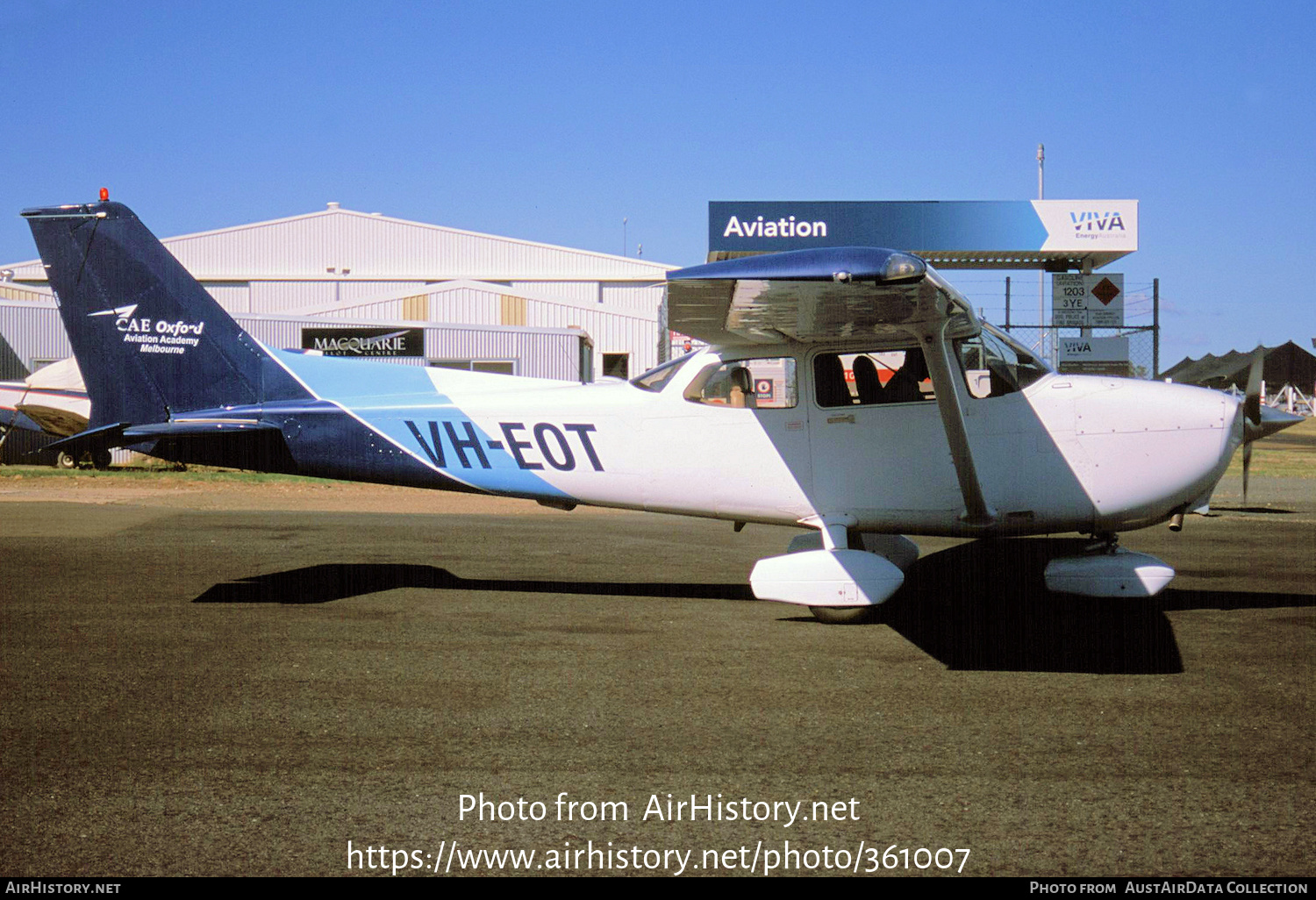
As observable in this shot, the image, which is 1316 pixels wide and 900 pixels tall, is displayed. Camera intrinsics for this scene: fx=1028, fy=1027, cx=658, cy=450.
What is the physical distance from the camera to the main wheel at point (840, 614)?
6902mm

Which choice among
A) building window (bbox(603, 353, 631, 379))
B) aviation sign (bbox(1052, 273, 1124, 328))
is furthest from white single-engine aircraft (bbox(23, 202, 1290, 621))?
building window (bbox(603, 353, 631, 379))

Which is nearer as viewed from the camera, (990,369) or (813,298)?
(813,298)

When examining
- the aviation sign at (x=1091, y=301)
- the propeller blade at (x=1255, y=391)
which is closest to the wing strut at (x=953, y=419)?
the propeller blade at (x=1255, y=391)

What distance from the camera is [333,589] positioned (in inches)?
314

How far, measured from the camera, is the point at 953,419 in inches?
255

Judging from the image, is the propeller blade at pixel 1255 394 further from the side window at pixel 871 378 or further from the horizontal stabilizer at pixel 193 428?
the horizontal stabilizer at pixel 193 428

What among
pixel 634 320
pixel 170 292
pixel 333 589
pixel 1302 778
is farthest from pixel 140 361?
pixel 634 320

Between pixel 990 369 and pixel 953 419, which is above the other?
pixel 990 369

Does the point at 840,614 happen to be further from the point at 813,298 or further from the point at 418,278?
the point at 418,278

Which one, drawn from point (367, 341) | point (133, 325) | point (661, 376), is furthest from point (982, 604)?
point (367, 341)

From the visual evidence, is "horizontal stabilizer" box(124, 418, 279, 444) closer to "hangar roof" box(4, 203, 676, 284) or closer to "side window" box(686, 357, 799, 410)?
"side window" box(686, 357, 799, 410)

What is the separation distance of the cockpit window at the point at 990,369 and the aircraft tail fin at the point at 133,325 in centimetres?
493

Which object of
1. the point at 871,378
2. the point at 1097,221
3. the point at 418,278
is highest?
the point at 418,278

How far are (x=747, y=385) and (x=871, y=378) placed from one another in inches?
34.2
